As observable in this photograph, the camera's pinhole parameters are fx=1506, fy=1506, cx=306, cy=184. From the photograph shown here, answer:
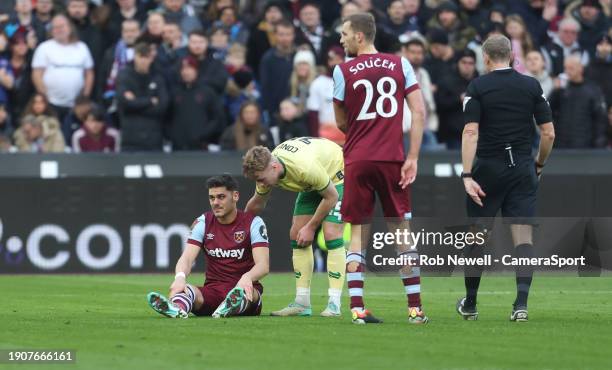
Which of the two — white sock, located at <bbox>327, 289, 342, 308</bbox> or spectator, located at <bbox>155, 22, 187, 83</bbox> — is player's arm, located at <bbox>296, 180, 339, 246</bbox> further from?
spectator, located at <bbox>155, 22, 187, 83</bbox>

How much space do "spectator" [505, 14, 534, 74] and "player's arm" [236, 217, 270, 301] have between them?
10.8 metres

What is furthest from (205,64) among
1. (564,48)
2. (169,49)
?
(564,48)

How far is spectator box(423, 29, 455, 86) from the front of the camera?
23203 mm

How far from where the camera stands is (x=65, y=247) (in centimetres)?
2108

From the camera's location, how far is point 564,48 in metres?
24.7

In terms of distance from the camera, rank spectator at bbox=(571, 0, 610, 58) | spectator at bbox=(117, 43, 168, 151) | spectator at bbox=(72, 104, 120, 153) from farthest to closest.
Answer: spectator at bbox=(571, 0, 610, 58) < spectator at bbox=(72, 104, 120, 153) < spectator at bbox=(117, 43, 168, 151)

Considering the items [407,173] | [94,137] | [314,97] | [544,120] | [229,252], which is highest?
[544,120]

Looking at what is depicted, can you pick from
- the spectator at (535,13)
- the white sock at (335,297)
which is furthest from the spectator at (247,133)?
the white sock at (335,297)

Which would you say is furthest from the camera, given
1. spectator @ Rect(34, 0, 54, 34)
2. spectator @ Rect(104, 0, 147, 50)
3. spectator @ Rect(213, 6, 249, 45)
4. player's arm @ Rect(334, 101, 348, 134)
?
spectator @ Rect(213, 6, 249, 45)

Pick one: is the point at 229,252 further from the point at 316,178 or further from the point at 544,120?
the point at 544,120

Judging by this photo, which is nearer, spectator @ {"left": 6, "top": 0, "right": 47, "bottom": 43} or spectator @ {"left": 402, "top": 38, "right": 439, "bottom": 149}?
spectator @ {"left": 402, "top": 38, "right": 439, "bottom": 149}

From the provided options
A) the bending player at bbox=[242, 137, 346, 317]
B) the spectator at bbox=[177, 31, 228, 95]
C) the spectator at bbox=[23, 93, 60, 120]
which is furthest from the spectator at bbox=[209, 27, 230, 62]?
the bending player at bbox=[242, 137, 346, 317]

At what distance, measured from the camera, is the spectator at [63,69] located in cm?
2275

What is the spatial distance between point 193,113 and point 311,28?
114 inches
